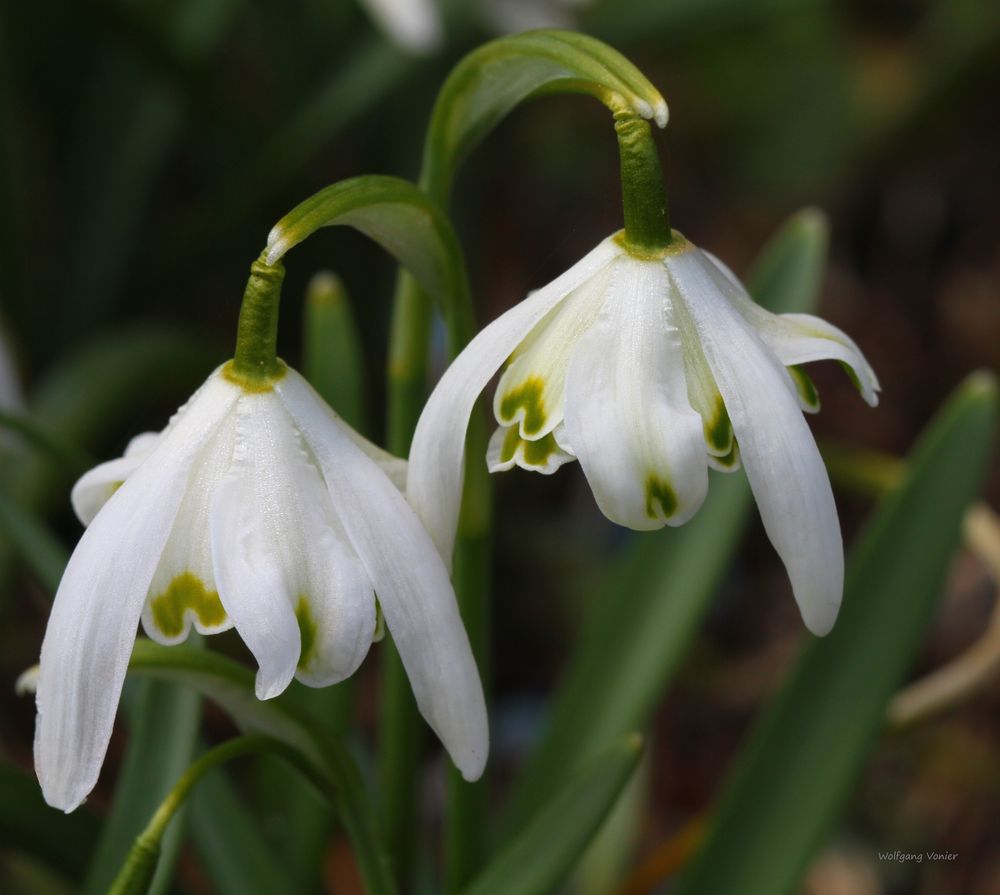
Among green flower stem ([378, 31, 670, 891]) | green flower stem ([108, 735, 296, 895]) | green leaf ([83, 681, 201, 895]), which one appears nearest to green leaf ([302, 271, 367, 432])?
green flower stem ([378, 31, 670, 891])

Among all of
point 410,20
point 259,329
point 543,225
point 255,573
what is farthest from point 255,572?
point 543,225

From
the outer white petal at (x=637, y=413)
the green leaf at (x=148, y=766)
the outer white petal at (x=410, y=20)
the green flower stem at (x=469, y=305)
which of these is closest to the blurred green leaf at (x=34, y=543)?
the green leaf at (x=148, y=766)

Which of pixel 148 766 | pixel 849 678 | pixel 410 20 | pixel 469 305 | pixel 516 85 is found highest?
pixel 410 20

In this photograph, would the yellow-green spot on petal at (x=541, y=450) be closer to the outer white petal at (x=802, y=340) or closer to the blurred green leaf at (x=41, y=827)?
the outer white petal at (x=802, y=340)

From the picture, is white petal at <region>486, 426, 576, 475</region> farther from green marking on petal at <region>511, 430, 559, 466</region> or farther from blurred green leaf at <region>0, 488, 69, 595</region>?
blurred green leaf at <region>0, 488, 69, 595</region>

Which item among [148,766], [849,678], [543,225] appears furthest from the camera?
[543,225]

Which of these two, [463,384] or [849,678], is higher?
[463,384]

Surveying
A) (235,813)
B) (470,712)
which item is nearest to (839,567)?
(470,712)

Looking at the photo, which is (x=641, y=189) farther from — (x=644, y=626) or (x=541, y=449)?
(x=644, y=626)
